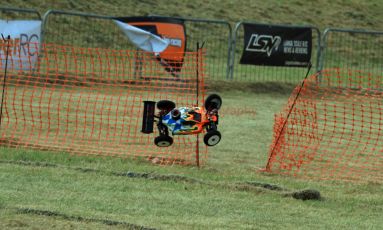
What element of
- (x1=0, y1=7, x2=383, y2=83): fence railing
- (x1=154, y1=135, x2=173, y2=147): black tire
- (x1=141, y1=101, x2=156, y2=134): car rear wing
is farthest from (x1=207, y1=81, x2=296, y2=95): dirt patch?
(x1=154, y1=135, x2=173, y2=147): black tire

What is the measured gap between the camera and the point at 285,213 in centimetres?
814

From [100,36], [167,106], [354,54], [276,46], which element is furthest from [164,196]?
[354,54]

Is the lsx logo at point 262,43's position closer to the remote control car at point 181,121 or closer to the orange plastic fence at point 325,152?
the orange plastic fence at point 325,152

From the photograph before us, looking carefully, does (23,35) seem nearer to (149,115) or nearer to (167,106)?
(149,115)

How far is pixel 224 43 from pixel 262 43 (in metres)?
5.89

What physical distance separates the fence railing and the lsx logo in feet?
1.34

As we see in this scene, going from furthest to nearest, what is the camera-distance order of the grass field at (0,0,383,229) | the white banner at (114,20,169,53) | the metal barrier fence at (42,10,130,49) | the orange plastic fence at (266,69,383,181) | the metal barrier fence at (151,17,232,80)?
the metal barrier fence at (42,10,130,49), the metal barrier fence at (151,17,232,80), the white banner at (114,20,169,53), the orange plastic fence at (266,69,383,181), the grass field at (0,0,383,229)

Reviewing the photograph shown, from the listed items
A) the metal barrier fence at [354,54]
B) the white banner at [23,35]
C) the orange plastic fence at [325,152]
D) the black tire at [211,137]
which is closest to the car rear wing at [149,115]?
the black tire at [211,137]

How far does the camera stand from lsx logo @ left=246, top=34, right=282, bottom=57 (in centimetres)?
2116

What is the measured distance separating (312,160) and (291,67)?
10601mm

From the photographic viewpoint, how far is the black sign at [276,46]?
21156 millimetres

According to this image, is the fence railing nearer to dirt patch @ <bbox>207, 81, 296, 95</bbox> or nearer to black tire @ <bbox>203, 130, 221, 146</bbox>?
dirt patch @ <bbox>207, 81, 296, 95</bbox>

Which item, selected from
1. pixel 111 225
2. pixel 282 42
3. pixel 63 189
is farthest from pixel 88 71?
pixel 111 225

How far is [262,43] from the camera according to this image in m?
21.2
